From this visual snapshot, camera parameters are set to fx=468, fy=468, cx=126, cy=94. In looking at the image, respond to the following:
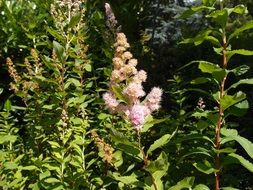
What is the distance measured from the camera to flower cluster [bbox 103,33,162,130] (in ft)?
8.28

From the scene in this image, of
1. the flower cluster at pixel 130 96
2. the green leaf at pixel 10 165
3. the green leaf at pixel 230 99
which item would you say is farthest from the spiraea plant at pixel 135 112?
the green leaf at pixel 10 165

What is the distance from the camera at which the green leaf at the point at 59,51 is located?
11.1 ft

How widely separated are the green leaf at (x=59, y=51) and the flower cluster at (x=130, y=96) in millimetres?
614

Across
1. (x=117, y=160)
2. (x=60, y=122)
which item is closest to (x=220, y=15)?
(x=117, y=160)

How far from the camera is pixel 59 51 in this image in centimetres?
344

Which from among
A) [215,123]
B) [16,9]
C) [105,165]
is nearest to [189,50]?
[16,9]

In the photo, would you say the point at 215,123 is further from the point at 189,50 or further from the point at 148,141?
the point at 189,50

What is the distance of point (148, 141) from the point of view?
4492 mm

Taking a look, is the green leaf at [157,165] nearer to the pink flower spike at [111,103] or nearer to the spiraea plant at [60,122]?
the pink flower spike at [111,103]

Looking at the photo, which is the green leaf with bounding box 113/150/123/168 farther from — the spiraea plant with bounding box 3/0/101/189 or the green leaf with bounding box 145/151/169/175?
the green leaf with bounding box 145/151/169/175

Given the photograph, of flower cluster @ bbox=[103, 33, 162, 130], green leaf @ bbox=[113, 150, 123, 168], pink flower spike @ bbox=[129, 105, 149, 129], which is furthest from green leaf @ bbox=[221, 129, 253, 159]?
green leaf @ bbox=[113, 150, 123, 168]

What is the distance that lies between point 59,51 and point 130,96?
1.07 m

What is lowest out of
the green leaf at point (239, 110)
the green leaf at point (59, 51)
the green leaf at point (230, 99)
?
the green leaf at point (239, 110)

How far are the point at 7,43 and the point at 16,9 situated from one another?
444 mm
